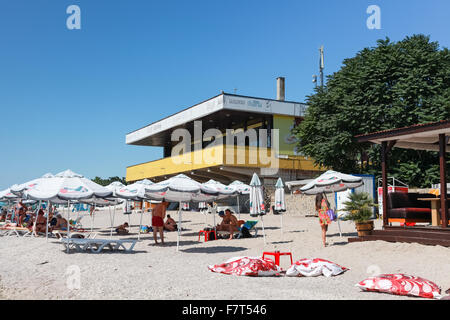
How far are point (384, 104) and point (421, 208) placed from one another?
1258cm

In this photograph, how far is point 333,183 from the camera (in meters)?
14.2

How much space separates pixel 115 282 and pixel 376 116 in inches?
773

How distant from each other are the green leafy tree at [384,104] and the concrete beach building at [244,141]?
4.21m

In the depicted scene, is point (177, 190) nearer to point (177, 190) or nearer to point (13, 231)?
point (177, 190)

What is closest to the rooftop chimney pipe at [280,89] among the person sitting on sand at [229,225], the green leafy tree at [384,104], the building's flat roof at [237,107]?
the building's flat roof at [237,107]

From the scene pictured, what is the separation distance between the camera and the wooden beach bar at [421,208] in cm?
1063

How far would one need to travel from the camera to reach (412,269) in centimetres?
874

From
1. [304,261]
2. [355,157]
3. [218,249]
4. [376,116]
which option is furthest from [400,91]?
[304,261]

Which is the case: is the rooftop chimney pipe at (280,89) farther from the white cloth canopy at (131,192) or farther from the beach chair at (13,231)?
the beach chair at (13,231)

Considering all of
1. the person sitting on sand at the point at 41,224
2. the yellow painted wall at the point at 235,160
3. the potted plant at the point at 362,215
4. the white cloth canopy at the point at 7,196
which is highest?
the yellow painted wall at the point at 235,160

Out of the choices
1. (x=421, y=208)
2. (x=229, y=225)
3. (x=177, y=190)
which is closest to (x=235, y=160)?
(x=229, y=225)

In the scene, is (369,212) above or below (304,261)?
above

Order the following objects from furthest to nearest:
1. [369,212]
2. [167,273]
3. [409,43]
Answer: [409,43], [369,212], [167,273]
